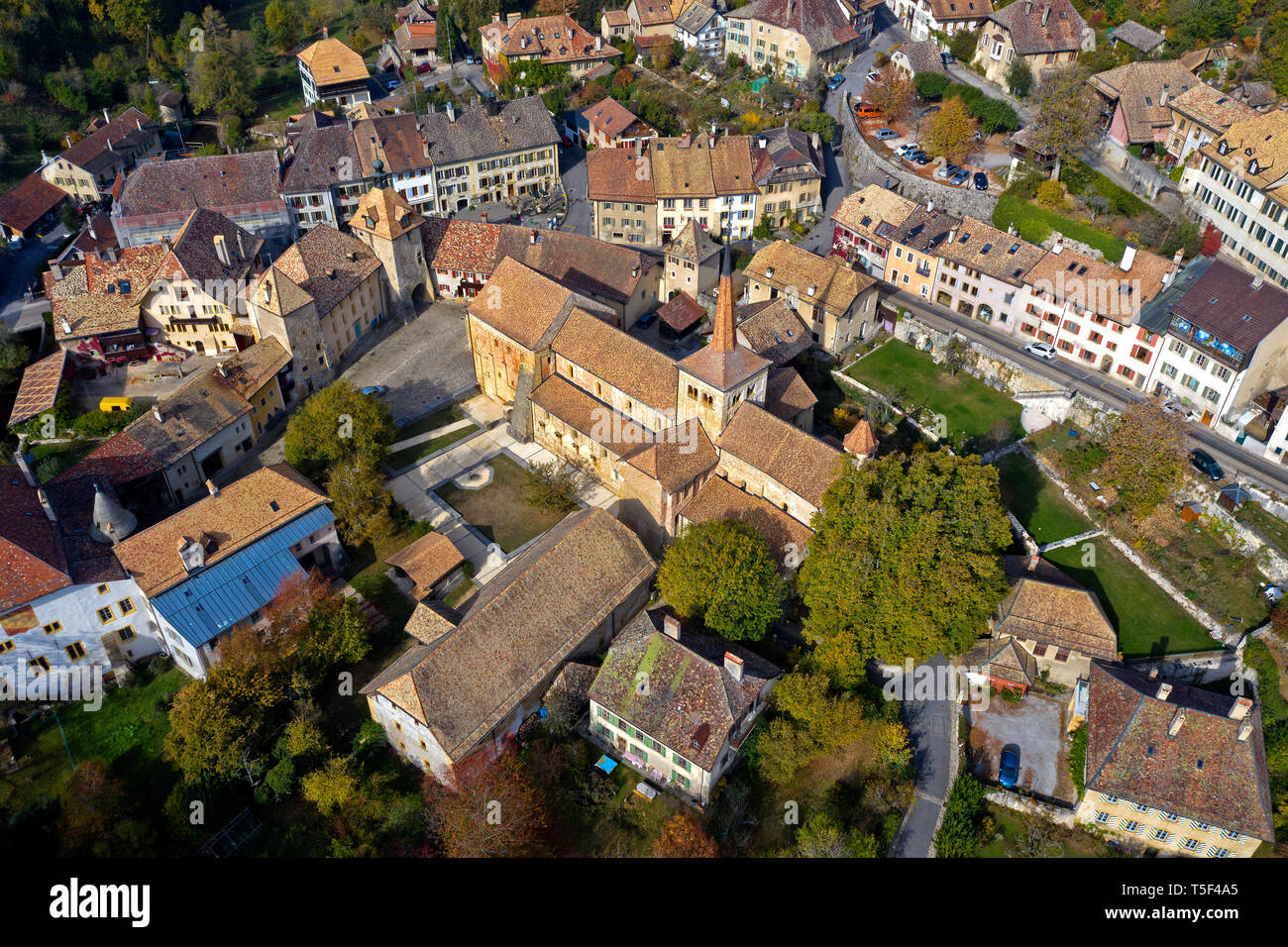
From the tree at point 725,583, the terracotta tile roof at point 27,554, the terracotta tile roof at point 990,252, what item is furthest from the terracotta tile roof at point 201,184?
the terracotta tile roof at point 990,252

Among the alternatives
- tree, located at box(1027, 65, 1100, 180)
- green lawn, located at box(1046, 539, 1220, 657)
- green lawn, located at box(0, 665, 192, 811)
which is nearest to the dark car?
green lawn, located at box(1046, 539, 1220, 657)

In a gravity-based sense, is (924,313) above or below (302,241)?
below

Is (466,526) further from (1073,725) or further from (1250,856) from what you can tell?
(1250,856)

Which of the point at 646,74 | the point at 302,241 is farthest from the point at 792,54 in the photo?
the point at 302,241

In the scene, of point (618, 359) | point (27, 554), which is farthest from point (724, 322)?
point (27, 554)

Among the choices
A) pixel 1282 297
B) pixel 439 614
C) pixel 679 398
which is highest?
pixel 1282 297

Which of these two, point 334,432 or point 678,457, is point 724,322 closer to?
point 678,457
